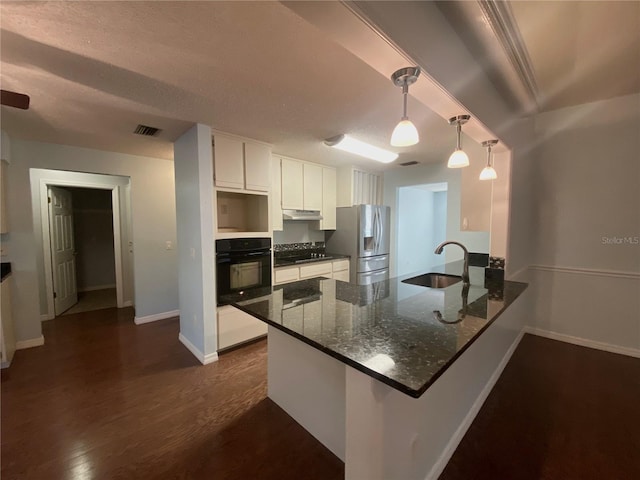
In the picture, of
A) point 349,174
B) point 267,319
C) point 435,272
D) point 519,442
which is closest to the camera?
point 267,319

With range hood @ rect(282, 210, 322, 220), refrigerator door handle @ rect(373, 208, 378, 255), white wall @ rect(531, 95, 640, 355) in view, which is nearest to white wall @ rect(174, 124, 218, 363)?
range hood @ rect(282, 210, 322, 220)

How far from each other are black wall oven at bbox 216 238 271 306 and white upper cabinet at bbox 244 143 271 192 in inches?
25.2

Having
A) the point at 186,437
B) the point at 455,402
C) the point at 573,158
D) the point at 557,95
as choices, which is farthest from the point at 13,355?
the point at 573,158

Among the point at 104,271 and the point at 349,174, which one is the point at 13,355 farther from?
the point at 349,174

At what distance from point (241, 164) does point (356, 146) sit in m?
1.31

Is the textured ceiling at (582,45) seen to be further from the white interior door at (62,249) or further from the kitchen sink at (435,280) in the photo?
the white interior door at (62,249)

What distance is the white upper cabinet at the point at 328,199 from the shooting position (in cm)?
420

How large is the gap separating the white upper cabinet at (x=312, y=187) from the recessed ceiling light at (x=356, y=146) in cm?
98

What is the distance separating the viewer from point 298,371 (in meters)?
1.78

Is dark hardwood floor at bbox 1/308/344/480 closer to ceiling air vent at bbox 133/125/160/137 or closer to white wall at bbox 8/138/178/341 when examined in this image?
white wall at bbox 8/138/178/341

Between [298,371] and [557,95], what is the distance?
3361mm

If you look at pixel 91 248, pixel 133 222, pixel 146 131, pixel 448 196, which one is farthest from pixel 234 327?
pixel 91 248
